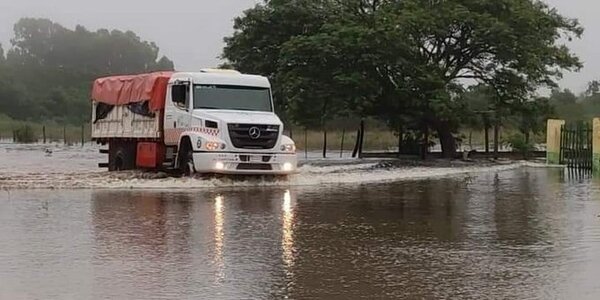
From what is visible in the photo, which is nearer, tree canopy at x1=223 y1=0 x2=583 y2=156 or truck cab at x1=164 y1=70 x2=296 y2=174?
truck cab at x1=164 y1=70 x2=296 y2=174

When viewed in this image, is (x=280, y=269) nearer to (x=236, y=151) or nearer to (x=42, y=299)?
(x=42, y=299)

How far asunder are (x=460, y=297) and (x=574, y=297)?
1.03 meters

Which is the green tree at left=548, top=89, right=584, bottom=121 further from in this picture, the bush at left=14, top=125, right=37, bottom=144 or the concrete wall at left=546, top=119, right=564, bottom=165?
the bush at left=14, top=125, right=37, bottom=144

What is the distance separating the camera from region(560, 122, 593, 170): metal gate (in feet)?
94.3

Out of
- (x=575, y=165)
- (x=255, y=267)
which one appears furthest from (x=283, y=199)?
(x=575, y=165)

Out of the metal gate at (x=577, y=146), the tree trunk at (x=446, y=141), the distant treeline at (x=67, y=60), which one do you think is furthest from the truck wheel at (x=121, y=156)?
the distant treeline at (x=67, y=60)

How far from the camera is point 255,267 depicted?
357 inches

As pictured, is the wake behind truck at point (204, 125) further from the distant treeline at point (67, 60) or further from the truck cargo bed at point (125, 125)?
the distant treeline at point (67, 60)

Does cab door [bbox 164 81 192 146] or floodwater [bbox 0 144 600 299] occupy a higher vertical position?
cab door [bbox 164 81 192 146]

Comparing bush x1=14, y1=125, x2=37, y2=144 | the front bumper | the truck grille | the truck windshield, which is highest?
the truck windshield

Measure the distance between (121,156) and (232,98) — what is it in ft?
18.5

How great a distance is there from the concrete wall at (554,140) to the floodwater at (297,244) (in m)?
13.9

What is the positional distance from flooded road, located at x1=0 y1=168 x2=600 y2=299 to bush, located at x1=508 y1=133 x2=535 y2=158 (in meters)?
20.7

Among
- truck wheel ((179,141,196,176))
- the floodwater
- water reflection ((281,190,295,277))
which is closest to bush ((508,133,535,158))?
the floodwater
